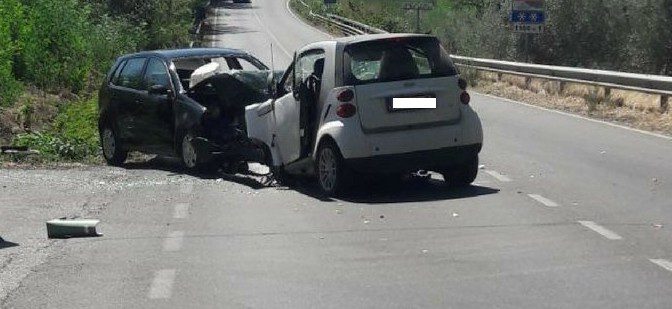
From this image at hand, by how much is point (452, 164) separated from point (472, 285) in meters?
4.95

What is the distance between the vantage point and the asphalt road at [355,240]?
7.81 metres

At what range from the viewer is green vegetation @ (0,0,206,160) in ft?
63.9

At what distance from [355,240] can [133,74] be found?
7912 millimetres

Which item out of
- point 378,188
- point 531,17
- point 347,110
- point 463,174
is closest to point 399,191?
point 378,188

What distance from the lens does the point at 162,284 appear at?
834 centimetres

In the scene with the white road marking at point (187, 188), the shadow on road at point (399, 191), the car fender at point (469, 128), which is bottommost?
the white road marking at point (187, 188)

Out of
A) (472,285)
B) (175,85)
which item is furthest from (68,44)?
(472,285)

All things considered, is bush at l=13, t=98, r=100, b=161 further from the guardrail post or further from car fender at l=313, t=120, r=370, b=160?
the guardrail post

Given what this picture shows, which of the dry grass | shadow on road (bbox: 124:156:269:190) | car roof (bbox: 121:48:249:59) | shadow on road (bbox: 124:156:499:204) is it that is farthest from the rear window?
the dry grass

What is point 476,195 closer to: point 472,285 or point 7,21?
point 472,285

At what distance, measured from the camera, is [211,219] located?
11.6m

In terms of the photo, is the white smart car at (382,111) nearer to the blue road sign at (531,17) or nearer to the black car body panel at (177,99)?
the black car body panel at (177,99)

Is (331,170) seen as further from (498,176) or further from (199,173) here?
(199,173)

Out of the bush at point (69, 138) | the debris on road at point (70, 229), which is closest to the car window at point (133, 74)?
the bush at point (69, 138)
